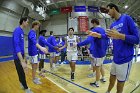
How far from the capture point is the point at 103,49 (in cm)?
441

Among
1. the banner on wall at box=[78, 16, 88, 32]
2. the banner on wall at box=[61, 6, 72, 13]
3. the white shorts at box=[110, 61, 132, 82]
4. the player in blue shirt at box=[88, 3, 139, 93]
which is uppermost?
the banner on wall at box=[61, 6, 72, 13]

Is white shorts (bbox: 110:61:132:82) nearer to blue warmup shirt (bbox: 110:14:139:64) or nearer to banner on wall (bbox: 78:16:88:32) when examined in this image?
blue warmup shirt (bbox: 110:14:139:64)

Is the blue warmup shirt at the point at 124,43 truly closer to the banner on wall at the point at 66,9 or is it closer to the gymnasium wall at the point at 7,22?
the gymnasium wall at the point at 7,22

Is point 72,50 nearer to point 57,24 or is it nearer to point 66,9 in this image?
point 66,9

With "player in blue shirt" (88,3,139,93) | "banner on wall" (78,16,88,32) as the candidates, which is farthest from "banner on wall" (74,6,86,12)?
"player in blue shirt" (88,3,139,93)

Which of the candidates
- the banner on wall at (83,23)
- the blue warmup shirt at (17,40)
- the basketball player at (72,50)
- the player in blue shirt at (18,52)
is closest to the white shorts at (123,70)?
the player in blue shirt at (18,52)

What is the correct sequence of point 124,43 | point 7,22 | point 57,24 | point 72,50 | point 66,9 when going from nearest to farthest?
point 124,43 < point 72,50 < point 7,22 < point 66,9 < point 57,24

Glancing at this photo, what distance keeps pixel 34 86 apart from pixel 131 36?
279 centimetres

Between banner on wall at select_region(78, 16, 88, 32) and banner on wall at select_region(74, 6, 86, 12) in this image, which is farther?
banner on wall at select_region(78, 16, 88, 32)

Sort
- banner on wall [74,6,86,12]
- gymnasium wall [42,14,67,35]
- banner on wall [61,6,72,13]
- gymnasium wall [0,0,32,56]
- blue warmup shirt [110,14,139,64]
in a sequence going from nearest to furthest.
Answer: blue warmup shirt [110,14,139,64], gymnasium wall [0,0,32,56], banner on wall [74,6,86,12], banner on wall [61,6,72,13], gymnasium wall [42,14,67,35]

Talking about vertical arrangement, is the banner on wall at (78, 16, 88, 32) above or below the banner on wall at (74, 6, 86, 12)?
below

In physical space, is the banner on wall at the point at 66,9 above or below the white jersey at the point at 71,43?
above

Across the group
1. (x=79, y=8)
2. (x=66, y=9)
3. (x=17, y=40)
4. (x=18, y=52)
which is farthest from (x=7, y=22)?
(x=18, y=52)

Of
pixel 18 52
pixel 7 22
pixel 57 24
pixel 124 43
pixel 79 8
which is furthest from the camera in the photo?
pixel 57 24
